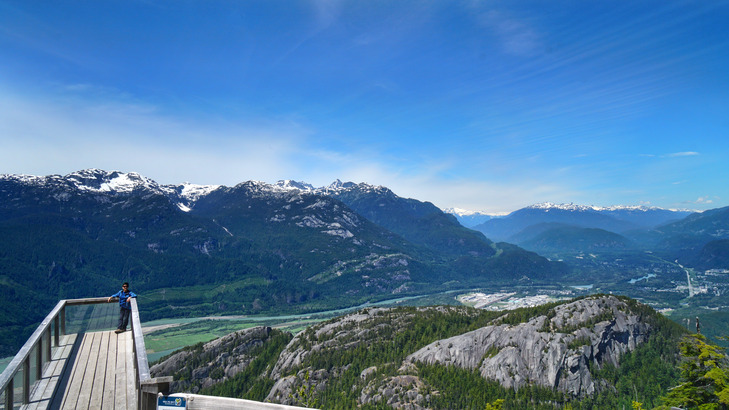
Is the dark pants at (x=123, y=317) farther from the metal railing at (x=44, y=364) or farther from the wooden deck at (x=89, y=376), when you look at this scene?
the metal railing at (x=44, y=364)

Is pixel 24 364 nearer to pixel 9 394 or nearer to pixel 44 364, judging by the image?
pixel 9 394

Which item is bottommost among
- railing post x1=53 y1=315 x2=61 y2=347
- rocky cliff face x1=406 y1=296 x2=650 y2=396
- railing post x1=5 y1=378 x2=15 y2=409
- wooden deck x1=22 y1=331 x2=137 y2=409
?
rocky cliff face x1=406 y1=296 x2=650 y2=396

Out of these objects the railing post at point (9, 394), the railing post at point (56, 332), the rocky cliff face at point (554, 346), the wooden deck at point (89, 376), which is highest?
the railing post at point (56, 332)

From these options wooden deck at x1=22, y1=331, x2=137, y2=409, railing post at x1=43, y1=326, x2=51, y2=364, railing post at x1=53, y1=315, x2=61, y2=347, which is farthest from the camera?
railing post at x1=53, y1=315, x2=61, y2=347

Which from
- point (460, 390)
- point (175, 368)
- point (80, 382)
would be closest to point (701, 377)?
point (80, 382)

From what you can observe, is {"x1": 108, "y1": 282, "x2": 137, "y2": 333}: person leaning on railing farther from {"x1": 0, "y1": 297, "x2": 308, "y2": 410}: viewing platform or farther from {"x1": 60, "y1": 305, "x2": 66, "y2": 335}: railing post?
{"x1": 60, "y1": 305, "x2": 66, "y2": 335}: railing post

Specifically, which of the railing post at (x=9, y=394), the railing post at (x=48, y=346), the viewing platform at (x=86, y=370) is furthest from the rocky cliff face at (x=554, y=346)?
the railing post at (x=9, y=394)

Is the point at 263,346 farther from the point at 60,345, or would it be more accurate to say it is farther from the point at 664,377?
the point at 60,345

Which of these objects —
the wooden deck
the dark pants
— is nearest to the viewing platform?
the wooden deck
